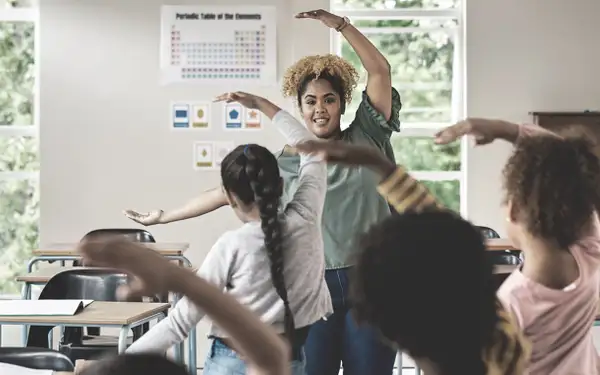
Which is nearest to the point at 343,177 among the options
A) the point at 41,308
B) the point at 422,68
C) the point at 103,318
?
the point at 103,318

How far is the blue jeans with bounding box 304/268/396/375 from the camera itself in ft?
8.07

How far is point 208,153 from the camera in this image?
5949mm

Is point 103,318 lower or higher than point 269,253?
lower

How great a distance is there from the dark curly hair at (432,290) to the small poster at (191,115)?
497 centimetres

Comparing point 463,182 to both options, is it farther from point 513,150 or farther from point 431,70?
point 513,150

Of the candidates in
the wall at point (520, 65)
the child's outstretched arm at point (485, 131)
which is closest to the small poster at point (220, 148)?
the wall at point (520, 65)

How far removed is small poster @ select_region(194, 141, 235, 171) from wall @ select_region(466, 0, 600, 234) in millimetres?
1829

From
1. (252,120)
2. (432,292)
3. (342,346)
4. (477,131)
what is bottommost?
(342,346)

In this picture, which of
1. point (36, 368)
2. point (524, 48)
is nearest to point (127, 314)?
point (36, 368)

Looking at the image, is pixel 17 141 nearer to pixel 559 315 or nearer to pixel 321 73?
pixel 321 73

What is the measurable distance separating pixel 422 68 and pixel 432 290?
5.32 metres

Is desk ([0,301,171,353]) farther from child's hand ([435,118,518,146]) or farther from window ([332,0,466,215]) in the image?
window ([332,0,466,215])

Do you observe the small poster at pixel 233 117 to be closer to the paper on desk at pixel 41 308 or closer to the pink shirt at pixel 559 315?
the paper on desk at pixel 41 308

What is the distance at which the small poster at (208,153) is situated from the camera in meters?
5.95
